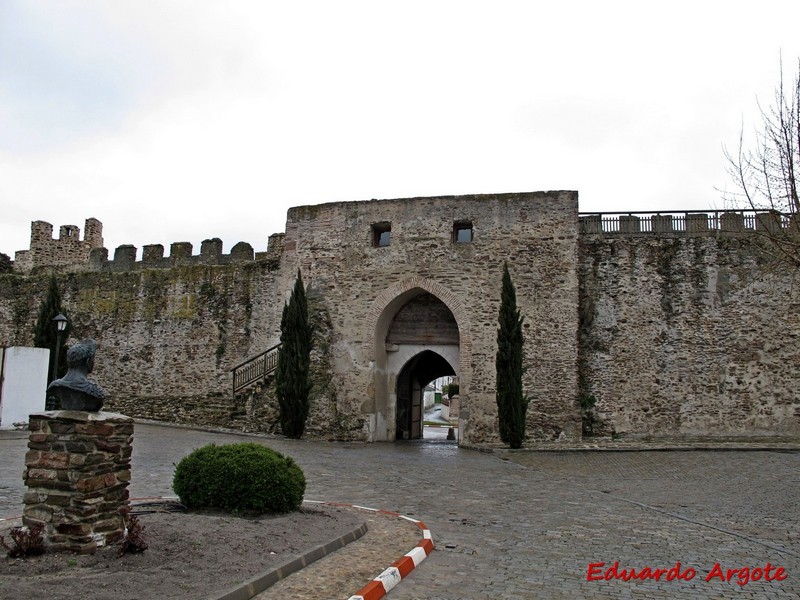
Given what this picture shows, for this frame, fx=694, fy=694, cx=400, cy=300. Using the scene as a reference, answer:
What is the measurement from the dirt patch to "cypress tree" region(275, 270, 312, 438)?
43.5 ft

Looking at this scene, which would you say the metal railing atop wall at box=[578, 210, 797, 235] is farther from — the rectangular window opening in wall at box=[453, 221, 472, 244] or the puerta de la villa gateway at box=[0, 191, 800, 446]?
the rectangular window opening in wall at box=[453, 221, 472, 244]

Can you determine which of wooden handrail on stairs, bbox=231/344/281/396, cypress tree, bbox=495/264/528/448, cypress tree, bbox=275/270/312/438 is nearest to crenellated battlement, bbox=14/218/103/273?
wooden handrail on stairs, bbox=231/344/281/396

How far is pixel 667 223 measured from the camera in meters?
21.1

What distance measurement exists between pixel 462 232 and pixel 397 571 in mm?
16443

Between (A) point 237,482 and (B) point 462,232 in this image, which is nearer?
(A) point 237,482

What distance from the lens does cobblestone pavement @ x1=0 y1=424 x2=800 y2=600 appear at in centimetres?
616

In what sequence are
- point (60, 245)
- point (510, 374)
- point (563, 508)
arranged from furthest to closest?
1. point (60, 245)
2. point (510, 374)
3. point (563, 508)

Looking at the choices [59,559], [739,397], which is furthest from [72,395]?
[739,397]

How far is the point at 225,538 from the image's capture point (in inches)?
255

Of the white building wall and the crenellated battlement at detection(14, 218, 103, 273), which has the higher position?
the crenellated battlement at detection(14, 218, 103, 273)

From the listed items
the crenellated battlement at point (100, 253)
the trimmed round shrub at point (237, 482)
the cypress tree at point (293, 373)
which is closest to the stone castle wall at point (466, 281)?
the cypress tree at point (293, 373)
